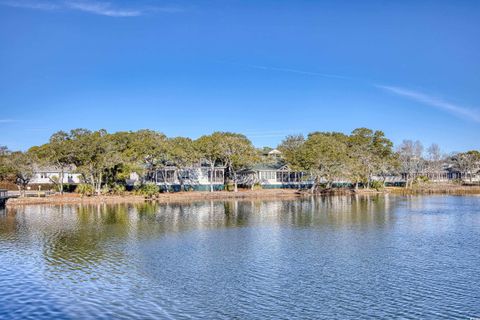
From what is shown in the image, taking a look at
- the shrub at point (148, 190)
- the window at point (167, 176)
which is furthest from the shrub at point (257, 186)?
the shrub at point (148, 190)

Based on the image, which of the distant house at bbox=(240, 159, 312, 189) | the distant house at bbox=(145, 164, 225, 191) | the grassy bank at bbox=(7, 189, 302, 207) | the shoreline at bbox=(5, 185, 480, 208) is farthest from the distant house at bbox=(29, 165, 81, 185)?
the distant house at bbox=(240, 159, 312, 189)

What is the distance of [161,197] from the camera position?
7844 centimetres

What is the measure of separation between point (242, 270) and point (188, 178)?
7152cm

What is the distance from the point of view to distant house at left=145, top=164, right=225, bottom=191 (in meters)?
90.8

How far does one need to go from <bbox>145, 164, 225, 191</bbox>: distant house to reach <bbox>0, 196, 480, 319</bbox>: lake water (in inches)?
1812

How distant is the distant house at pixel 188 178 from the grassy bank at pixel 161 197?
7535 millimetres

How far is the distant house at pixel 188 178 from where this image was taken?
298ft

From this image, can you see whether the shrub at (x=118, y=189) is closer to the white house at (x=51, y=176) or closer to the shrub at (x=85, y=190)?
the shrub at (x=85, y=190)

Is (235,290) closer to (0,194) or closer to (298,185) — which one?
(0,194)

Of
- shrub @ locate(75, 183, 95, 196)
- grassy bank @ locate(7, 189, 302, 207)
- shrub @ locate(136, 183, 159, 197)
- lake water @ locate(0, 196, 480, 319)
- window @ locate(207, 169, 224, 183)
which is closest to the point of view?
lake water @ locate(0, 196, 480, 319)

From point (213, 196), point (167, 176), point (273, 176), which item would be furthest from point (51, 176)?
point (273, 176)

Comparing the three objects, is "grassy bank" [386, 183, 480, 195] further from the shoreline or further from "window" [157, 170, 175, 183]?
"window" [157, 170, 175, 183]

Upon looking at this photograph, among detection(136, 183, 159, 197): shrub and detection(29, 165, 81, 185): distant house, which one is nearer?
detection(136, 183, 159, 197): shrub

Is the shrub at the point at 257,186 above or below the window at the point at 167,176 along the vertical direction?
below
